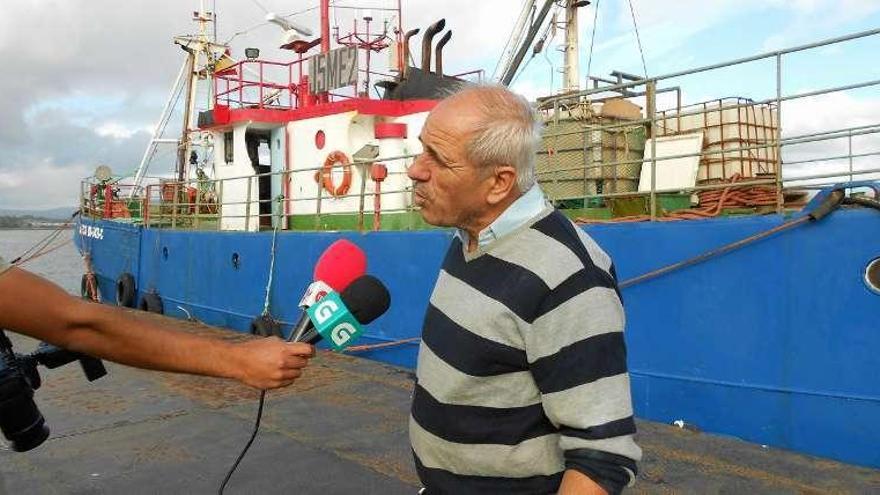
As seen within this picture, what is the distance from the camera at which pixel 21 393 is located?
1540 millimetres

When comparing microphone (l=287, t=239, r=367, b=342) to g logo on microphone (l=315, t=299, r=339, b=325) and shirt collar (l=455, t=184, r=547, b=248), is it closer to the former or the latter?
g logo on microphone (l=315, t=299, r=339, b=325)

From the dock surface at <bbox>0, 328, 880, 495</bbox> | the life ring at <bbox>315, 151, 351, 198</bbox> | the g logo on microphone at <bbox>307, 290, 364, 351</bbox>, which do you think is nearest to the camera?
the g logo on microphone at <bbox>307, 290, 364, 351</bbox>

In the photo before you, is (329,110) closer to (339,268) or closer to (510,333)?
(339,268)

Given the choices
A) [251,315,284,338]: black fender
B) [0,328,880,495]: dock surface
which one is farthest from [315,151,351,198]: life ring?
[0,328,880,495]: dock surface

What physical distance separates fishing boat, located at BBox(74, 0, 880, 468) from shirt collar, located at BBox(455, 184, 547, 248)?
128 inches

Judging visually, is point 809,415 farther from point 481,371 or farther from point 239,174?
point 239,174

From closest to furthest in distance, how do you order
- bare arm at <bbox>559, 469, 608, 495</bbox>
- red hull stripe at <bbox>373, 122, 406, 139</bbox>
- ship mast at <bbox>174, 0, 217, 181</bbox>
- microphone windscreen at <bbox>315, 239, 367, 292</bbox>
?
bare arm at <bbox>559, 469, 608, 495</bbox>, microphone windscreen at <bbox>315, 239, 367, 292</bbox>, red hull stripe at <bbox>373, 122, 406, 139</bbox>, ship mast at <bbox>174, 0, 217, 181</bbox>

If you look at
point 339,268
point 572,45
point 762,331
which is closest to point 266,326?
A: point 572,45

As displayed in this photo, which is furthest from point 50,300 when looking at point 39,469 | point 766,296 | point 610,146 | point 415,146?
point 415,146

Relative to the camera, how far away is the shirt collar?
154 centimetres

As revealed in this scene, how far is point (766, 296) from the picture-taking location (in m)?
4.44

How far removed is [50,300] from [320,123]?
27.5 ft

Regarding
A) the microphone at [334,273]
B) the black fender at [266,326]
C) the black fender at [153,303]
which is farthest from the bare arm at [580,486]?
the black fender at [153,303]

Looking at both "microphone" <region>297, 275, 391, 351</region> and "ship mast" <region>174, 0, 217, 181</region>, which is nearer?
"microphone" <region>297, 275, 391, 351</region>
